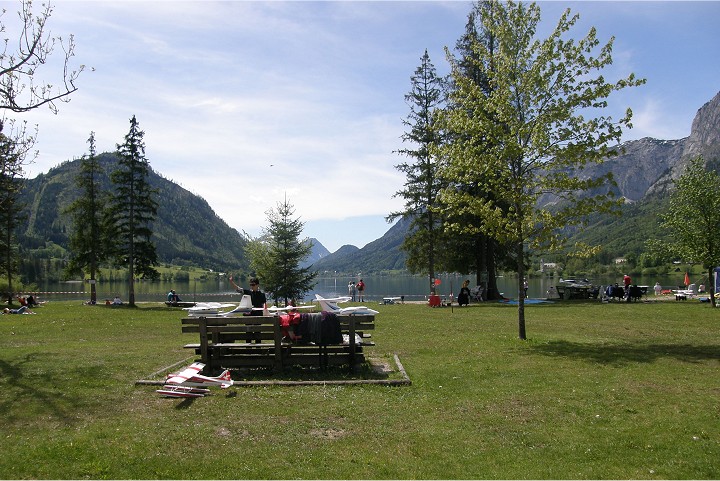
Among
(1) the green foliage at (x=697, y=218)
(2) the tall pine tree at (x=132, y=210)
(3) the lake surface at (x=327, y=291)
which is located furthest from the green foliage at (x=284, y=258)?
(1) the green foliage at (x=697, y=218)

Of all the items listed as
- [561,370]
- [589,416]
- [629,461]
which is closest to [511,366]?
[561,370]

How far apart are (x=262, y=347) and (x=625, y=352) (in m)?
8.63

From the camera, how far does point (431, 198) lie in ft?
122

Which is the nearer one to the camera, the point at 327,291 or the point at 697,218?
the point at 697,218

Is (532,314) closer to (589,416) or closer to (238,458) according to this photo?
(589,416)

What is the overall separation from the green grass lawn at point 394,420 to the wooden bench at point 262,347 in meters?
1.17

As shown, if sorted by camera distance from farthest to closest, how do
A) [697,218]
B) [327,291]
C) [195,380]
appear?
[327,291], [697,218], [195,380]

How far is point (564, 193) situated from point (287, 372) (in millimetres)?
9208

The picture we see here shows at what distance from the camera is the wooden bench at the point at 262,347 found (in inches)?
389

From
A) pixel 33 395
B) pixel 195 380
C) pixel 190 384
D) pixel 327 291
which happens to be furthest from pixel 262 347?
pixel 327 291

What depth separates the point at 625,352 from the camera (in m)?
12.8

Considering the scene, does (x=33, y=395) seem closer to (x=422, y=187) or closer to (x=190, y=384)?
(x=190, y=384)

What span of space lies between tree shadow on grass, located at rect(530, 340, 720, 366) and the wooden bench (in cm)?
521

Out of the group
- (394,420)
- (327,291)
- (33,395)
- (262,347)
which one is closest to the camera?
(394,420)
